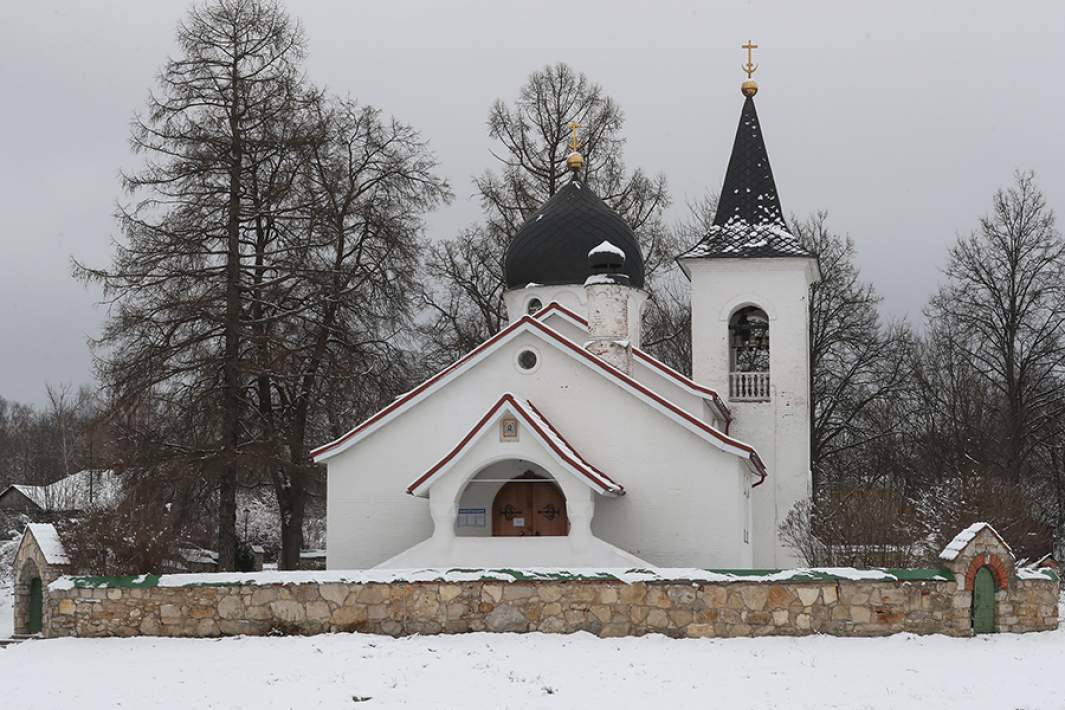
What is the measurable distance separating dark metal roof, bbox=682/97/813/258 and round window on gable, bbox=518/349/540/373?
502 cm

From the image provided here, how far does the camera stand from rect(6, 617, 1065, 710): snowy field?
1174 centimetres

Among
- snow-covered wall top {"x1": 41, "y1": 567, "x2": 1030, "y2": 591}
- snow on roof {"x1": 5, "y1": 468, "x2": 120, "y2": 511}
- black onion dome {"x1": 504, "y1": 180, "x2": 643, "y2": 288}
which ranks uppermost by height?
black onion dome {"x1": 504, "y1": 180, "x2": 643, "y2": 288}

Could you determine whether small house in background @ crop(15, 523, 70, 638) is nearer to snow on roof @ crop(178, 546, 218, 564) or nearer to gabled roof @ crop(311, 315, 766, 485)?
gabled roof @ crop(311, 315, 766, 485)

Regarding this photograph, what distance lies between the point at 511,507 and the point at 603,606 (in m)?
7.43

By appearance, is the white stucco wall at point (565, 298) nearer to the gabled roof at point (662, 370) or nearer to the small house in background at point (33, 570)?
the gabled roof at point (662, 370)

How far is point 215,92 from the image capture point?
25.4 metres

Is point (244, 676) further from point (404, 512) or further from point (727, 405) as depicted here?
point (727, 405)

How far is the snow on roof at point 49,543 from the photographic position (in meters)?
17.8

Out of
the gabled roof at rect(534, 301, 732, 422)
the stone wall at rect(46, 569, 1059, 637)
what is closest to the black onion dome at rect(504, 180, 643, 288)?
the gabled roof at rect(534, 301, 732, 422)

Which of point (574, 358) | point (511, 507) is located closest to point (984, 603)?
point (574, 358)

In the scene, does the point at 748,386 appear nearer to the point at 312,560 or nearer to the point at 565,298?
the point at 565,298

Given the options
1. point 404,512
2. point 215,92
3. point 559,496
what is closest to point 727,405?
point 559,496

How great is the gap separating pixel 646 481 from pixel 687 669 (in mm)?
7593

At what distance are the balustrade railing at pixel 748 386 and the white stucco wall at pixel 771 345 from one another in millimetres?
105
